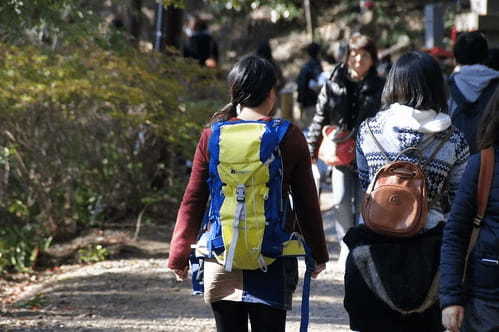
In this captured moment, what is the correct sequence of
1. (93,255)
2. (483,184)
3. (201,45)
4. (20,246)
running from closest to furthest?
(483,184) → (93,255) → (20,246) → (201,45)

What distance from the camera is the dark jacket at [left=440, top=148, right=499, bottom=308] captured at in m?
3.26

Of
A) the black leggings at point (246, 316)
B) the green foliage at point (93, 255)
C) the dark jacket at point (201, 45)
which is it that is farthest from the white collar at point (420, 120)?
the dark jacket at point (201, 45)

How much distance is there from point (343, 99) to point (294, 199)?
342cm

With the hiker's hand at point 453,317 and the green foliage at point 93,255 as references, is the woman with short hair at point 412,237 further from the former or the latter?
the green foliage at point 93,255

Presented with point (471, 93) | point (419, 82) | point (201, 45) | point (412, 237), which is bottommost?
point (412, 237)

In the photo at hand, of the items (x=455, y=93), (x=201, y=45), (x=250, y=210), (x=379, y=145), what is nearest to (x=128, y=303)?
(x=455, y=93)

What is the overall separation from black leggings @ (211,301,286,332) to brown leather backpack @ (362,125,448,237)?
56cm

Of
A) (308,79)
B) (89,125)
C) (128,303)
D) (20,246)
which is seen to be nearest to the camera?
(128,303)

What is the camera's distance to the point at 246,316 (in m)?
4.02

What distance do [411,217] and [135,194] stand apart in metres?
7.02

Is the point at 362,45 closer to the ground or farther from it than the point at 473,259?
farther from it

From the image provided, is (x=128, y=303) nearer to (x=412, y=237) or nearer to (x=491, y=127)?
(x=412, y=237)

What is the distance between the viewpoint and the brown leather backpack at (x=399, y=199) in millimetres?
3740

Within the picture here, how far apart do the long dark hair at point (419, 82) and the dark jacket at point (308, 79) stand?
10.4m
